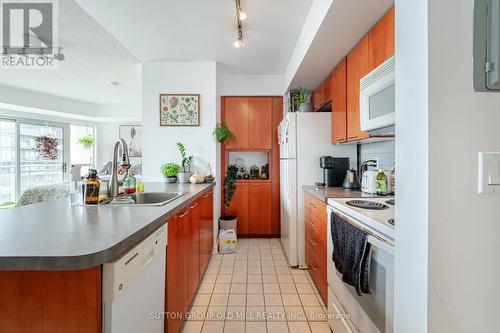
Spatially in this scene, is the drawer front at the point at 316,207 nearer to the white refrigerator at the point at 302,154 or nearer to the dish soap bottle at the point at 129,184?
the white refrigerator at the point at 302,154

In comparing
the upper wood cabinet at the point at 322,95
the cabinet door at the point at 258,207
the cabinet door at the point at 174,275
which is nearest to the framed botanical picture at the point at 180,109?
the cabinet door at the point at 258,207

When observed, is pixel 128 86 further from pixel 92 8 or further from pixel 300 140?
pixel 300 140

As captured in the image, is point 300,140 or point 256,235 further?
point 256,235

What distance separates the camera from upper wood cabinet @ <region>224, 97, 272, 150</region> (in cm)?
388

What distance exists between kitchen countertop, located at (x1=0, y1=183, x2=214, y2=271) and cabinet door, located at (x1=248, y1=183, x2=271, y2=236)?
96.8 inches

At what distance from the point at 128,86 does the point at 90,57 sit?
1309 mm

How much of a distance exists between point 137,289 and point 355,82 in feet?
6.96

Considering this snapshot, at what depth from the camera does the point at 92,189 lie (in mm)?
1489

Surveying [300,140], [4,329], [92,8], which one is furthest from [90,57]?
[4,329]

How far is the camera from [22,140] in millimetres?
4820

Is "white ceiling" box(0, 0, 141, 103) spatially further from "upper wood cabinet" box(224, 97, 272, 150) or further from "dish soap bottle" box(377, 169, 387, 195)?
"dish soap bottle" box(377, 169, 387, 195)

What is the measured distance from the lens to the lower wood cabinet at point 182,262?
1.38m

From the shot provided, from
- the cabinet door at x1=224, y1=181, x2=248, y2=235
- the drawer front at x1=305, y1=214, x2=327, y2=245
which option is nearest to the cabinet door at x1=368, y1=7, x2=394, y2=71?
the drawer front at x1=305, y1=214, x2=327, y2=245
